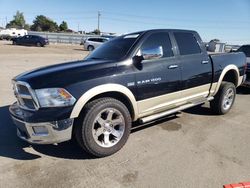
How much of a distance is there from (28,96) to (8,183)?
3.73 feet

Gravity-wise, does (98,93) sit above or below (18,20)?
below

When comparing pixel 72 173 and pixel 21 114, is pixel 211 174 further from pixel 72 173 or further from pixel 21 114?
pixel 21 114

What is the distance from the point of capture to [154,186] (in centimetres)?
316

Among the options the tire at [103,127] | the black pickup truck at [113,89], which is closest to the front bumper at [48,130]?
the black pickup truck at [113,89]

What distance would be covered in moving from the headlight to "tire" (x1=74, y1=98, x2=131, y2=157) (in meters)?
0.34

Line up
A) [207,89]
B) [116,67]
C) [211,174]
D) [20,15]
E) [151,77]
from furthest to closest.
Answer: [20,15] < [207,89] < [151,77] < [116,67] < [211,174]

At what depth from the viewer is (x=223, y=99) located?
5910 millimetres

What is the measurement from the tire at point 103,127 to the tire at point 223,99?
2.72 meters

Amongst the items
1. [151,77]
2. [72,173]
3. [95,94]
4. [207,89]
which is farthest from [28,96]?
[207,89]

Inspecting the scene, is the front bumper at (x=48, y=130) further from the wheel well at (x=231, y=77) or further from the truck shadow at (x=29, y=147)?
the wheel well at (x=231, y=77)

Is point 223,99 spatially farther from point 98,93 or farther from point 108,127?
point 98,93

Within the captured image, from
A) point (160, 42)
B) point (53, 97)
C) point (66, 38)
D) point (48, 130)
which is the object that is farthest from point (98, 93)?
point (66, 38)

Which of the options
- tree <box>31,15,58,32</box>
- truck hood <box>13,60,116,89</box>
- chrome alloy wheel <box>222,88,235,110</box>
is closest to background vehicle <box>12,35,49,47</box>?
chrome alloy wheel <box>222,88,235,110</box>

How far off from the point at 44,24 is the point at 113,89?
10131 centimetres
